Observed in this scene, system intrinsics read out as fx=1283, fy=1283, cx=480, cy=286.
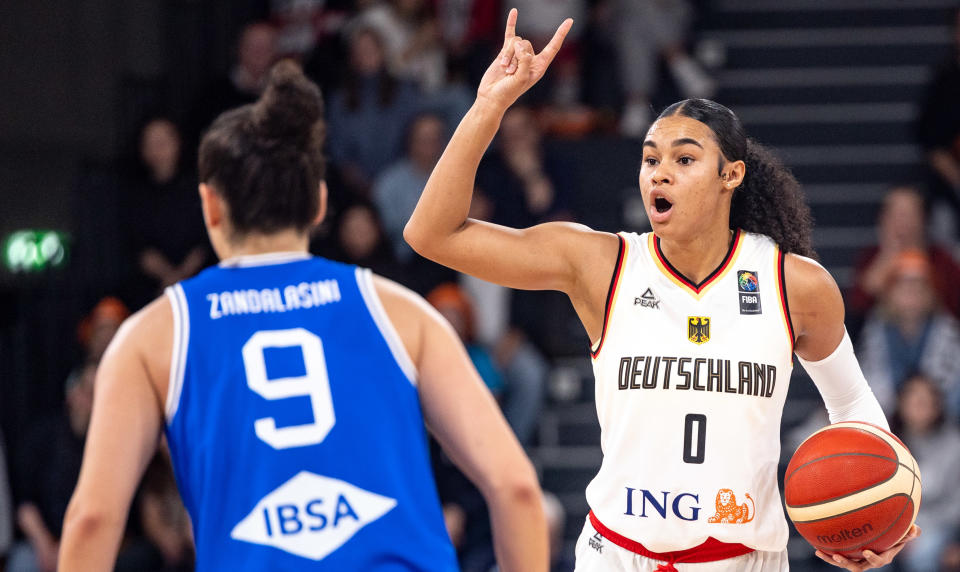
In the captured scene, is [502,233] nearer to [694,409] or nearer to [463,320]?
[694,409]

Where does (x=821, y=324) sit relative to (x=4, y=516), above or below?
above

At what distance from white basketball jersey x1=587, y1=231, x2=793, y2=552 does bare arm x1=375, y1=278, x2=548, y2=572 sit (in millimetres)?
754

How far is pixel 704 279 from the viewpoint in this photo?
3.69m

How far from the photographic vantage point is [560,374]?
9.27 meters

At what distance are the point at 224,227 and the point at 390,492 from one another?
74 centimetres

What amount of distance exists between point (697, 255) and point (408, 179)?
5453 mm

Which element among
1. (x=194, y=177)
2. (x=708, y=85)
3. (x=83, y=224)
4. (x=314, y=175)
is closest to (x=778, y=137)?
(x=708, y=85)

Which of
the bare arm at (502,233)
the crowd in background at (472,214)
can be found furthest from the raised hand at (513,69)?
the crowd in background at (472,214)

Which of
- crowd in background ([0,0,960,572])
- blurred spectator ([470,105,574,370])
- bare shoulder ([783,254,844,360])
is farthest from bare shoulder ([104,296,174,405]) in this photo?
blurred spectator ([470,105,574,370])

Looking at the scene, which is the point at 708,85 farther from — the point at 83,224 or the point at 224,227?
the point at 224,227

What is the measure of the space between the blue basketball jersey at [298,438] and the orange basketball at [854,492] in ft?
4.16

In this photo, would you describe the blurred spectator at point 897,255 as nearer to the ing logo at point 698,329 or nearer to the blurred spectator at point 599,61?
the blurred spectator at point 599,61

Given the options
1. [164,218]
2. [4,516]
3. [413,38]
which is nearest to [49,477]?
[4,516]

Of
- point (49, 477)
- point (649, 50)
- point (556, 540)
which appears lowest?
point (556, 540)
